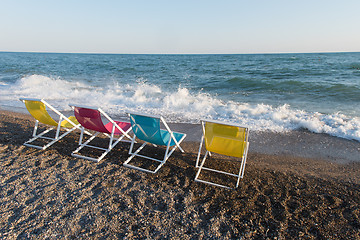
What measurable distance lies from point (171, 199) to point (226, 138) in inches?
52.3

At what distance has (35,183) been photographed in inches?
139

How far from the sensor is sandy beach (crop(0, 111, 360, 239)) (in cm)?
270

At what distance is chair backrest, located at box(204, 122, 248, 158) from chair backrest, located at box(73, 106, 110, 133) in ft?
6.65

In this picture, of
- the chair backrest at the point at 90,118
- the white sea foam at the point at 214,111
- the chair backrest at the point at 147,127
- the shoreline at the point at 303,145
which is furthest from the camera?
the white sea foam at the point at 214,111

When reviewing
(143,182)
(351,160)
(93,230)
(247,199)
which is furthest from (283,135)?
(93,230)

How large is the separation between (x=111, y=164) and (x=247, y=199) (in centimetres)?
244

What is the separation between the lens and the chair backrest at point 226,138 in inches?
145

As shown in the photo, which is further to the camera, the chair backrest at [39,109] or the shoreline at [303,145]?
the shoreline at [303,145]

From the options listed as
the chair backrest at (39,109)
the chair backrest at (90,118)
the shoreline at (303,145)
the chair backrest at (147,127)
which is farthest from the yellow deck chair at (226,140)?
the chair backrest at (39,109)

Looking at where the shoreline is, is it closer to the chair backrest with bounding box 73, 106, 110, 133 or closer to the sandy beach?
the sandy beach

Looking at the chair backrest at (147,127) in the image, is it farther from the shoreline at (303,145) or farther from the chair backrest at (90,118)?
the shoreline at (303,145)

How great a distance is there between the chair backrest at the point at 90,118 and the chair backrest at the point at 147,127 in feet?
2.28

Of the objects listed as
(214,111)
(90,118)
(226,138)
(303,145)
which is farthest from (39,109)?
(303,145)

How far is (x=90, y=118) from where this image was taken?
4.36 m
